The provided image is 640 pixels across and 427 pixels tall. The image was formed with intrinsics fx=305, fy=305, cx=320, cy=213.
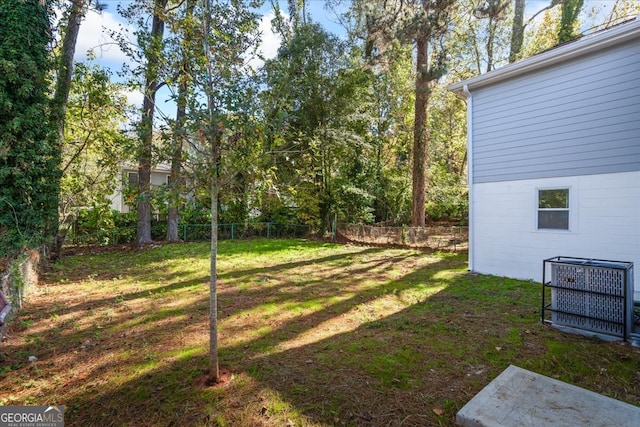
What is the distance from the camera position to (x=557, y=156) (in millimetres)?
5926

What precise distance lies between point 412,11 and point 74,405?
11800 millimetres

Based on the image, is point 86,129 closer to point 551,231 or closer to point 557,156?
point 557,156

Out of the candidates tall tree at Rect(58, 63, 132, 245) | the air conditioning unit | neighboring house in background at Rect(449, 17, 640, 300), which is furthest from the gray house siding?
tall tree at Rect(58, 63, 132, 245)

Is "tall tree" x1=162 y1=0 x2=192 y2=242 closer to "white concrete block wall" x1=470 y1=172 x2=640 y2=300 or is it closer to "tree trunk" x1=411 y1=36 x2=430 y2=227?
"white concrete block wall" x1=470 y1=172 x2=640 y2=300

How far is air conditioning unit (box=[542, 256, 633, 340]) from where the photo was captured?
3.51 m

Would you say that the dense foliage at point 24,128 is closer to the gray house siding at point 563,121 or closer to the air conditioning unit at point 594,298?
the air conditioning unit at point 594,298

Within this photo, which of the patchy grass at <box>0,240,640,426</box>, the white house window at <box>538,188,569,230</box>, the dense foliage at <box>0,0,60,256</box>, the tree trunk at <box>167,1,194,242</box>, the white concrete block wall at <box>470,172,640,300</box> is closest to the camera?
the patchy grass at <box>0,240,640,426</box>

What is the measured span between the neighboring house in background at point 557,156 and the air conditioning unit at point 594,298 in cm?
209

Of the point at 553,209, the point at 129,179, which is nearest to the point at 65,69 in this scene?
the point at 129,179

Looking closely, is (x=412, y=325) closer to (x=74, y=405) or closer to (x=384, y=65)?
(x=74, y=405)

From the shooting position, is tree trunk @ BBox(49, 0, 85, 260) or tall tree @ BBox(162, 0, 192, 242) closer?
tall tree @ BBox(162, 0, 192, 242)

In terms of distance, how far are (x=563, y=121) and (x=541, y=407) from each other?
5655 millimetres

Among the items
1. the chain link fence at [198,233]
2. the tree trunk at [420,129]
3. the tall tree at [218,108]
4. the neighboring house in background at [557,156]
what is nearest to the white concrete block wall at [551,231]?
the neighboring house in background at [557,156]
